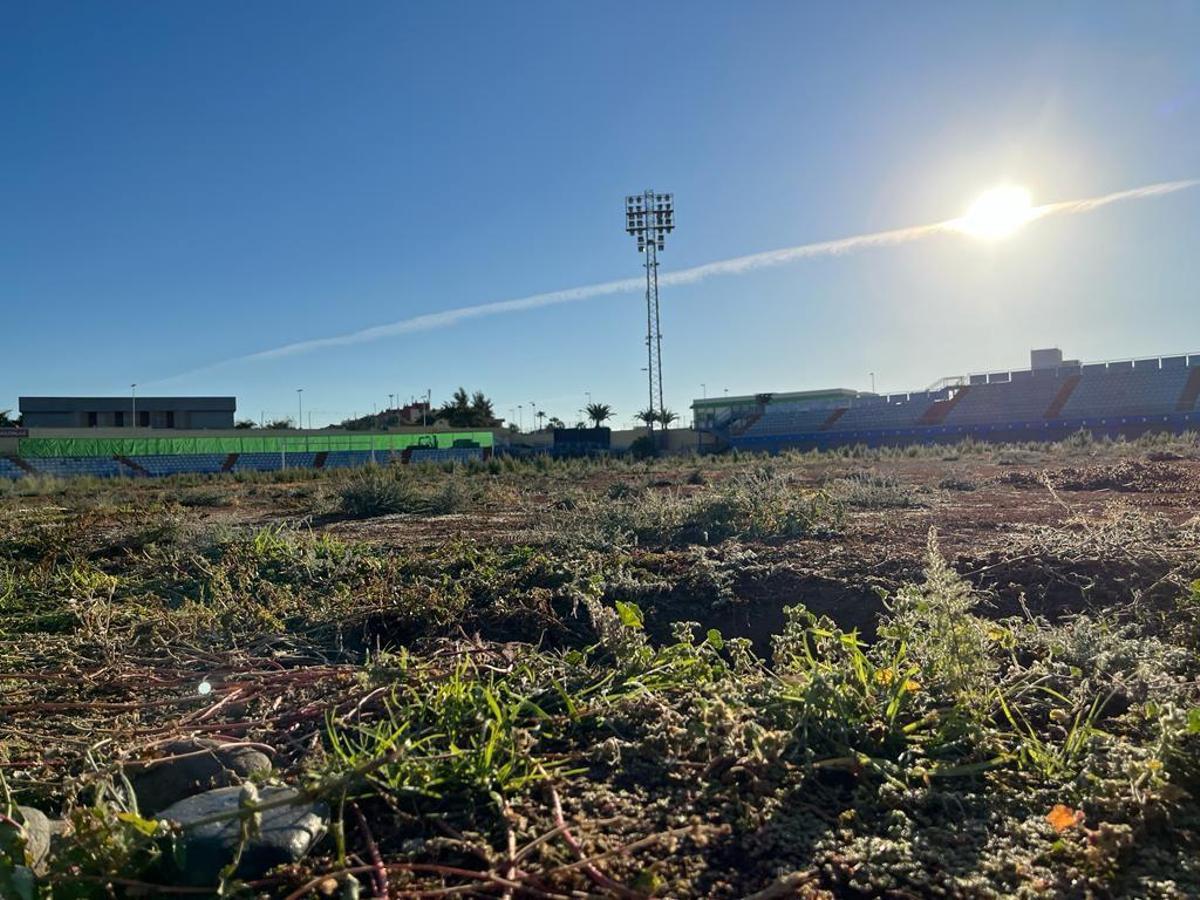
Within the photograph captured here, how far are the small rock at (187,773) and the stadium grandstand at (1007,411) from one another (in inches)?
1915

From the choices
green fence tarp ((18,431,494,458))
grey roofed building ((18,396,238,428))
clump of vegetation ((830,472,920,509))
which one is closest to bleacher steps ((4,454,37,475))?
green fence tarp ((18,431,494,458))

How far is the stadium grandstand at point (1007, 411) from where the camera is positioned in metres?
48.8

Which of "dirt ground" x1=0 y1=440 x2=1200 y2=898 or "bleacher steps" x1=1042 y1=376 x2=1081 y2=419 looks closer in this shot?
"dirt ground" x1=0 y1=440 x2=1200 y2=898

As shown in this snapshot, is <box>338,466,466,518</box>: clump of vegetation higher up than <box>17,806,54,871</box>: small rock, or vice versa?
<box>338,466,466,518</box>: clump of vegetation

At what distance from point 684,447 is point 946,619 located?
58.0 metres

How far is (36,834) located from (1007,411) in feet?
198

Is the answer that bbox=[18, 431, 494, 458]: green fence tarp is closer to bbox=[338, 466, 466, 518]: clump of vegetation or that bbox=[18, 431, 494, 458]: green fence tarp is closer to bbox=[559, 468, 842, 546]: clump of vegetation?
bbox=[338, 466, 466, 518]: clump of vegetation

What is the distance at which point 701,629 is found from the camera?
486 centimetres

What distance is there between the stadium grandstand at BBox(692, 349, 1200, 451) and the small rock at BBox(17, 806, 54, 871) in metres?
49.2

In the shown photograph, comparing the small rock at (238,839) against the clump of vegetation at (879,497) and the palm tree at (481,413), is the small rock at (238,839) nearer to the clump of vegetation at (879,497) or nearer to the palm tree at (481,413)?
the clump of vegetation at (879,497)

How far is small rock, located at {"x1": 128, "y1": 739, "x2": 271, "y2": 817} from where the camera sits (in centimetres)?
259

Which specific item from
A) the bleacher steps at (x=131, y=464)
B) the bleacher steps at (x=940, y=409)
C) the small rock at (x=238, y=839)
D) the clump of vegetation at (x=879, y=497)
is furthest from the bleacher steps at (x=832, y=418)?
the small rock at (x=238, y=839)

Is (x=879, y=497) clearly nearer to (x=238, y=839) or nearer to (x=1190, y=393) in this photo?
(x=238, y=839)

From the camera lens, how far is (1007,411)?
182 feet
